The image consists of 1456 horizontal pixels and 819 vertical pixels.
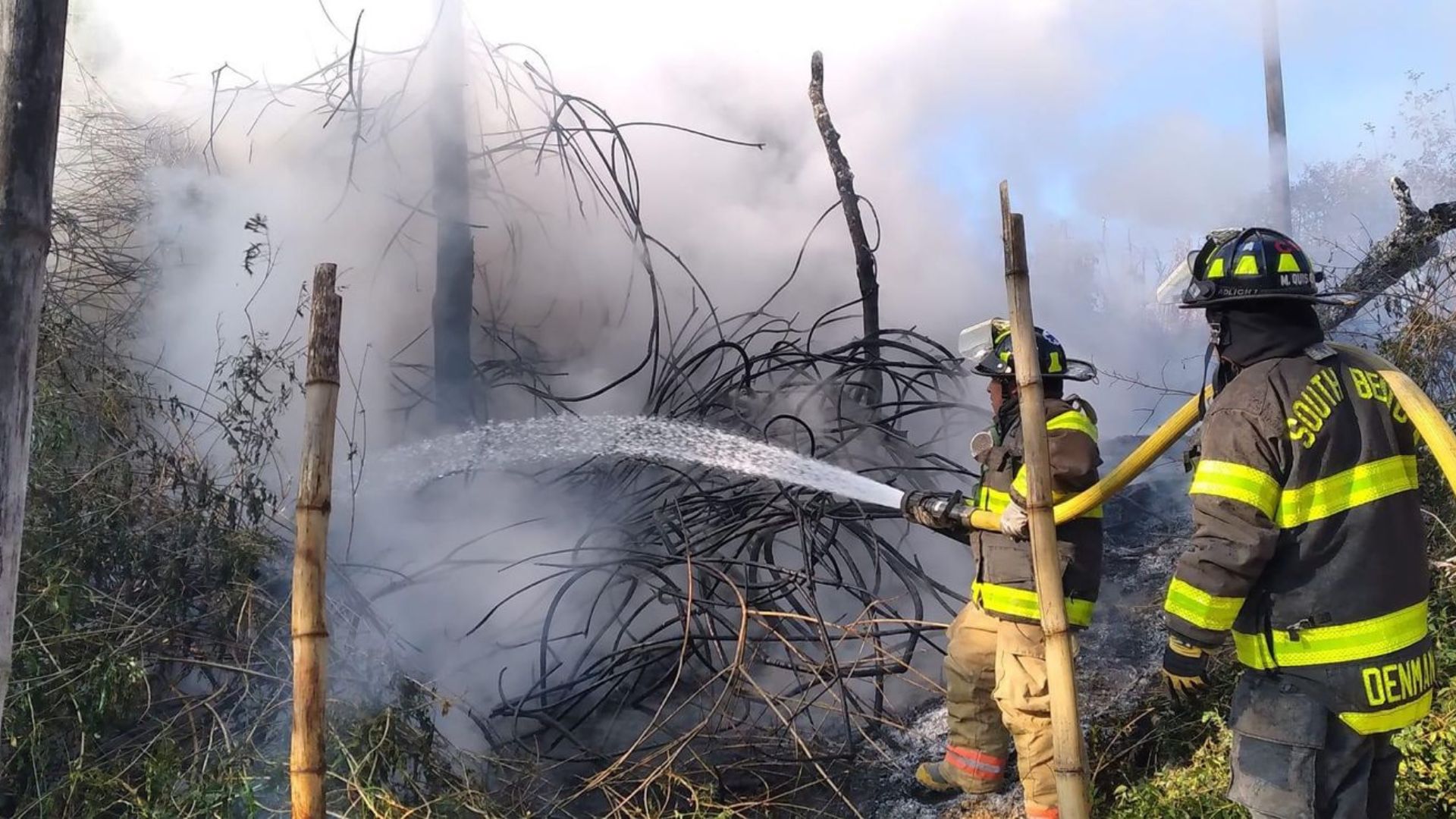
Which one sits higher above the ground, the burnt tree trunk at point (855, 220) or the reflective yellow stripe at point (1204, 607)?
the burnt tree trunk at point (855, 220)

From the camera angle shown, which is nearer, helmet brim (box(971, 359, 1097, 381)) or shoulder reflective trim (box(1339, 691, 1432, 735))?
shoulder reflective trim (box(1339, 691, 1432, 735))

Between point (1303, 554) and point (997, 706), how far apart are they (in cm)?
164

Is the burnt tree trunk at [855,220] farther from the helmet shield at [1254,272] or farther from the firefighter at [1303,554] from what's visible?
the firefighter at [1303,554]

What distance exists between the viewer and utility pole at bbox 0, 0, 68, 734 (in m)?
2.25

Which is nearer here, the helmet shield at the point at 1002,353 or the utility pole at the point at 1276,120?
the helmet shield at the point at 1002,353

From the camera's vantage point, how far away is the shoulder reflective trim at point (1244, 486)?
2365mm

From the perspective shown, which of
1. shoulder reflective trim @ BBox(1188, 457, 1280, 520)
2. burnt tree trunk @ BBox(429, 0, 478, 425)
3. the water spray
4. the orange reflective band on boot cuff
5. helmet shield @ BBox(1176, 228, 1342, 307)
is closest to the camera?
shoulder reflective trim @ BBox(1188, 457, 1280, 520)

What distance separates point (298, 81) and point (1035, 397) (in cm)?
585

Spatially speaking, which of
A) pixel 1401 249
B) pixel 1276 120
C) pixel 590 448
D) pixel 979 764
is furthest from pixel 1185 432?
→ pixel 1276 120

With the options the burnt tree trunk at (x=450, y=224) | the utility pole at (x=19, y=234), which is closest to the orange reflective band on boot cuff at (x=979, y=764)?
the utility pole at (x=19, y=234)

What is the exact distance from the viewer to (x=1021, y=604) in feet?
11.5

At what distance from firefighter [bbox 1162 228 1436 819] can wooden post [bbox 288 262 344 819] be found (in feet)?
6.90

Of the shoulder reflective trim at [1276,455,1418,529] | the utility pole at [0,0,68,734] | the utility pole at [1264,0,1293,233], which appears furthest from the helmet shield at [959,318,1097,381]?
the utility pole at [1264,0,1293,233]

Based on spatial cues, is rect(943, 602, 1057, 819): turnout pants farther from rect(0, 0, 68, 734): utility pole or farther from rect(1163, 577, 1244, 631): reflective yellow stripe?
rect(0, 0, 68, 734): utility pole
